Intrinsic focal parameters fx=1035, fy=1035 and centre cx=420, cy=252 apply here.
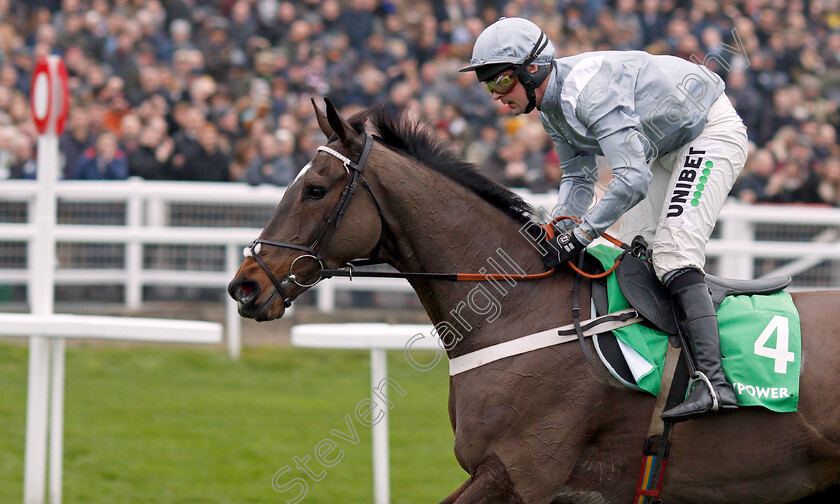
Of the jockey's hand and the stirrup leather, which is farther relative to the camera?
the jockey's hand

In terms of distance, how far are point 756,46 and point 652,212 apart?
9320mm

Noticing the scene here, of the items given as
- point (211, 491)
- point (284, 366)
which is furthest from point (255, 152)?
point (211, 491)

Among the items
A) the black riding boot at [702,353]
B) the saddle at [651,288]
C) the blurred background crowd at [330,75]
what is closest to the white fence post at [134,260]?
the blurred background crowd at [330,75]

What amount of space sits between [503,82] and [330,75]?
26.1 feet

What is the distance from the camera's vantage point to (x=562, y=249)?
11.9 feet

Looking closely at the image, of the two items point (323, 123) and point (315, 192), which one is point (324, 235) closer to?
Answer: point (315, 192)

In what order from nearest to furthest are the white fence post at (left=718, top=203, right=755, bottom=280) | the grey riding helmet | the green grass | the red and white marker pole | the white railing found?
the grey riding helmet, the red and white marker pole, the green grass, the white railing, the white fence post at (left=718, top=203, right=755, bottom=280)

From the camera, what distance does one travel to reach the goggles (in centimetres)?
362

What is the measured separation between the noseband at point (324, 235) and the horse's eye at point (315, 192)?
0.06 metres

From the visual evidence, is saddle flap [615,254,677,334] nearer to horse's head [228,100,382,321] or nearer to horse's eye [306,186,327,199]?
horse's head [228,100,382,321]

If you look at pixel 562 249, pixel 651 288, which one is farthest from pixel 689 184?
pixel 562 249

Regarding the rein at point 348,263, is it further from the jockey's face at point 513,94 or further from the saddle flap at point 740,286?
the jockey's face at point 513,94

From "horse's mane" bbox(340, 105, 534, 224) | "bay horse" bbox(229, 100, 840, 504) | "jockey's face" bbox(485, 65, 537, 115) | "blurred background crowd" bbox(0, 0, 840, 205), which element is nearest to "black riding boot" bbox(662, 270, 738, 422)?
"bay horse" bbox(229, 100, 840, 504)

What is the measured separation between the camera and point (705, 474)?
3604 millimetres
